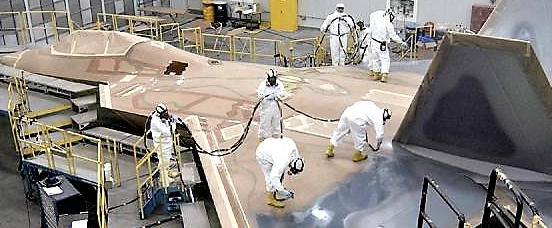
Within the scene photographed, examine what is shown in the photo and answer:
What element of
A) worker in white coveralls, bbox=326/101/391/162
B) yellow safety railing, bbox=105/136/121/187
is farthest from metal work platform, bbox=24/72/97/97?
worker in white coveralls, bbox=326/101/391/162

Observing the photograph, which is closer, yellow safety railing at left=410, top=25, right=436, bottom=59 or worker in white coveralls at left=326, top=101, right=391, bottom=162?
worker in white coveralls at left=326, top=101, right=391, bottom=162

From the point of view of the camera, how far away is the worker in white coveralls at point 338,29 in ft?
65.3

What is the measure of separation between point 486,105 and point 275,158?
4035mm

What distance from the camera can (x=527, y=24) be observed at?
1260cm

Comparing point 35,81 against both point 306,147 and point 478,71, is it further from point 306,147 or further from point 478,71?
point 478,71

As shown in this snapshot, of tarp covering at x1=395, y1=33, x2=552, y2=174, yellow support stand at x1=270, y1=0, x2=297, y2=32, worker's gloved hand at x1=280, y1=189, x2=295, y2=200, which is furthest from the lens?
yellow support stand at x1=270, y1=0, x2=297, y2=32

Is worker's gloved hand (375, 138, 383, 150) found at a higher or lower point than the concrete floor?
higher

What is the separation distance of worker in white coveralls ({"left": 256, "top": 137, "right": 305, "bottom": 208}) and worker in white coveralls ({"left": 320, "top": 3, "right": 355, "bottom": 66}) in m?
9.33

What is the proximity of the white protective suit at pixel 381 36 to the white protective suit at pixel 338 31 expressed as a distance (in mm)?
2852

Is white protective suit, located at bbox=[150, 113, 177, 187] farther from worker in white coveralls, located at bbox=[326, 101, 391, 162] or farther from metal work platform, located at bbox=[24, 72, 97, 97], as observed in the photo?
metal work platform, located at bbox=[24, 72, 97, 97]

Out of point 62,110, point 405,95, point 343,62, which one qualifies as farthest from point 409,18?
point 62,110

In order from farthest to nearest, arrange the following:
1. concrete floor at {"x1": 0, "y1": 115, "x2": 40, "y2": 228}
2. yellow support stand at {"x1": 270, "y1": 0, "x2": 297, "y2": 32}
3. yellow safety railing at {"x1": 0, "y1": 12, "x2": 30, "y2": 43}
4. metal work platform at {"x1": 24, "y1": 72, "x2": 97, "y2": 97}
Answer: yellow support stand at {"x1": 270, "y1": 0, "x2": 297, "y2": 32} → yellow safety railing at {"x1": 0, "y1": 12, "x2": 30, "y2": 43} → metal work platform at {"x1": 24, "y1": 72, "x2": 97, "y2": 97} → concrete floor at {"x1": 0, "y1": 115, "x2": 40, "y2": 228}

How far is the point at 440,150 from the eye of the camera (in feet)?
41.9

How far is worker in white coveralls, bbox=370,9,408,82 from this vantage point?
16906 mm
